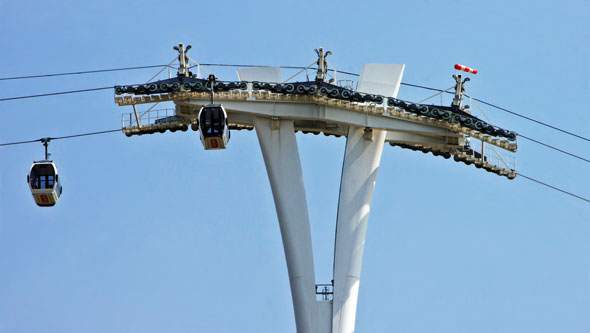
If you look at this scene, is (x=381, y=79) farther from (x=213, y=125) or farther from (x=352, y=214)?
(x=213, y=125)

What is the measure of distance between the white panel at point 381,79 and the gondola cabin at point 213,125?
758cm

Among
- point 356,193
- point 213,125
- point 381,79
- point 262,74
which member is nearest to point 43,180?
point 213,125

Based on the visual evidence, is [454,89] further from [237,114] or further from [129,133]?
[129,133]

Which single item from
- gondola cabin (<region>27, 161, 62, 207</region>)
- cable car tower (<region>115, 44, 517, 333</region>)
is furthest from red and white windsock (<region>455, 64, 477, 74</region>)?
gondola cabin (<region>27, 161, 62, 207</region>)

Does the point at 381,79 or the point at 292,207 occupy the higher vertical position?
the point at 381,79

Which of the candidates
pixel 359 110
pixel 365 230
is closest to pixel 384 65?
pixel 359 110

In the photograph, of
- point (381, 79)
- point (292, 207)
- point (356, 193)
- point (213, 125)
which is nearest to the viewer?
point (213, 125)

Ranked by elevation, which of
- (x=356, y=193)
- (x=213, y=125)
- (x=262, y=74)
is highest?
(x=262, y=74)

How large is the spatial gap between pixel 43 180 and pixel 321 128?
11012mm

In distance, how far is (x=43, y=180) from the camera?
59.9 meters

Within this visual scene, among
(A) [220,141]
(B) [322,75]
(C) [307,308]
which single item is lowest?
(C) [307,308]

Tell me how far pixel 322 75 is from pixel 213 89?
4145 millimetres

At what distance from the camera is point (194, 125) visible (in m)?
62.6

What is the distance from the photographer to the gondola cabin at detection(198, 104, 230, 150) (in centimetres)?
5809
